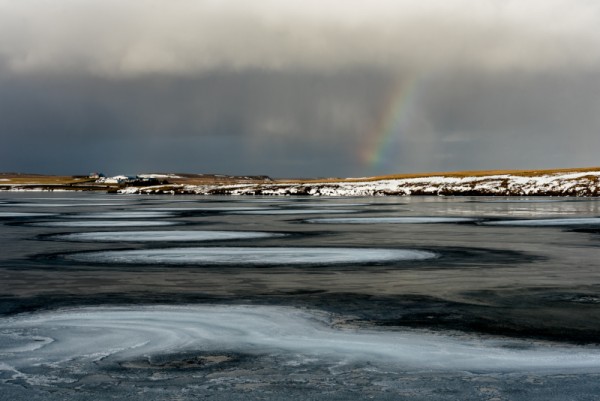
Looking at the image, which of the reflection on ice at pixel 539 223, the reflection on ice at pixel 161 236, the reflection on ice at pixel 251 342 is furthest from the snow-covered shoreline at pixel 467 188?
the reflection on ice at pixel 251 342

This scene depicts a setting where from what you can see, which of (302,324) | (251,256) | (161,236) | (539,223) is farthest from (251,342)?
(539,223)

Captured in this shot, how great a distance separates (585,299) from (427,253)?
7.72m

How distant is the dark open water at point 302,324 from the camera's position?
684 cm

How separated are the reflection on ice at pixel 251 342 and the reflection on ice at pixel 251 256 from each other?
661cm

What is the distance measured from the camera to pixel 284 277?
14430 millimetres

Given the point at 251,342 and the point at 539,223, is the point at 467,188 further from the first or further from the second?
the point at 251,342

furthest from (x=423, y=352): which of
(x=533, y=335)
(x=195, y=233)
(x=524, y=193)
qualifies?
(x=524, y=193)

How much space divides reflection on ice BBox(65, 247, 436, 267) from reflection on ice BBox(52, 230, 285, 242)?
419 cm

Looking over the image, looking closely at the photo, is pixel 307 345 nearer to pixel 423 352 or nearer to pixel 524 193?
pixel 423 352

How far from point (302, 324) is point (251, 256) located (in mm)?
9035

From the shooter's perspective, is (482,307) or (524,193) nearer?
(482,307)

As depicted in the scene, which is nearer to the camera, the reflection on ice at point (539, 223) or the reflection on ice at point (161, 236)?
the reflection on ice at point (161, 236)

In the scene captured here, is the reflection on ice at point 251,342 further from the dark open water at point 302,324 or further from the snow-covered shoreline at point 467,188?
the snow-covered shoreline at point 467,188

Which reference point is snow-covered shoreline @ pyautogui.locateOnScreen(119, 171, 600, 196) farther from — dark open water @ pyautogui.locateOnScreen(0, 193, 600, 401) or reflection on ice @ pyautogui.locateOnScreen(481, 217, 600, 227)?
dark open water @ pyautogui.locateOnScreen(0, 193, 600, 401)
